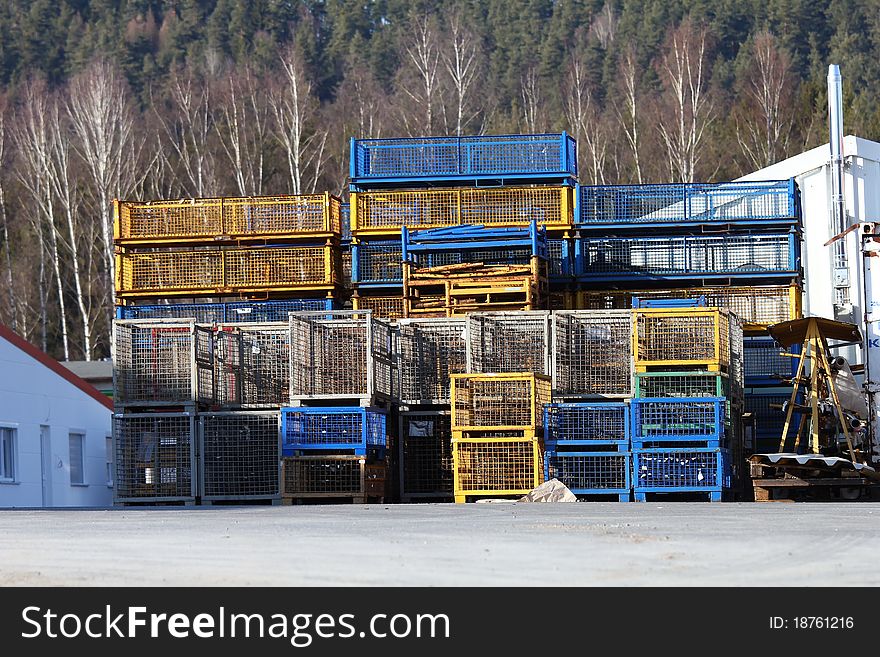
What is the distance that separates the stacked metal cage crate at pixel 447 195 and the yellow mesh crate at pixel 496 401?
157 inches

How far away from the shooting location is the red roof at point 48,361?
28641 millimetres

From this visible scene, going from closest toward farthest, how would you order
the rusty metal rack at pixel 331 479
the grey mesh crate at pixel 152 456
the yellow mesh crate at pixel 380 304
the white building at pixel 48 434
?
the rusty metal rack at pixel 331 479, the grey mesh crate at pixel 152 456, the yellow mesh crate at pixel 380 304, the white building at pixel 48 434

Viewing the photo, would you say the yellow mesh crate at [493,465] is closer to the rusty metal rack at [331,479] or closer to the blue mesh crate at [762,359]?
the rusty metal rack at [331,479]

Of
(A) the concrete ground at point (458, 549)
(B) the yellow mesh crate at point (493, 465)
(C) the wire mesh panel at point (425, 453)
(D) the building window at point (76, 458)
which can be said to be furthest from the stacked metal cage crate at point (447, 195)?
(D) the building window at point (76, 458)

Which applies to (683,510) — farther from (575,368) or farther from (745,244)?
(745,244)

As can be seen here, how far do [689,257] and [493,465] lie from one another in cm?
601

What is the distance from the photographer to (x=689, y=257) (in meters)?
24.2

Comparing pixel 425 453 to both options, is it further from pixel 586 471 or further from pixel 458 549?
pixel 458 549

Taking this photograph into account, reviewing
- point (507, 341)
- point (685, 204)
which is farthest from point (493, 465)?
point (685, 204)

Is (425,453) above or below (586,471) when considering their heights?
above

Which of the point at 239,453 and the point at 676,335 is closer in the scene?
the point at 676,335
